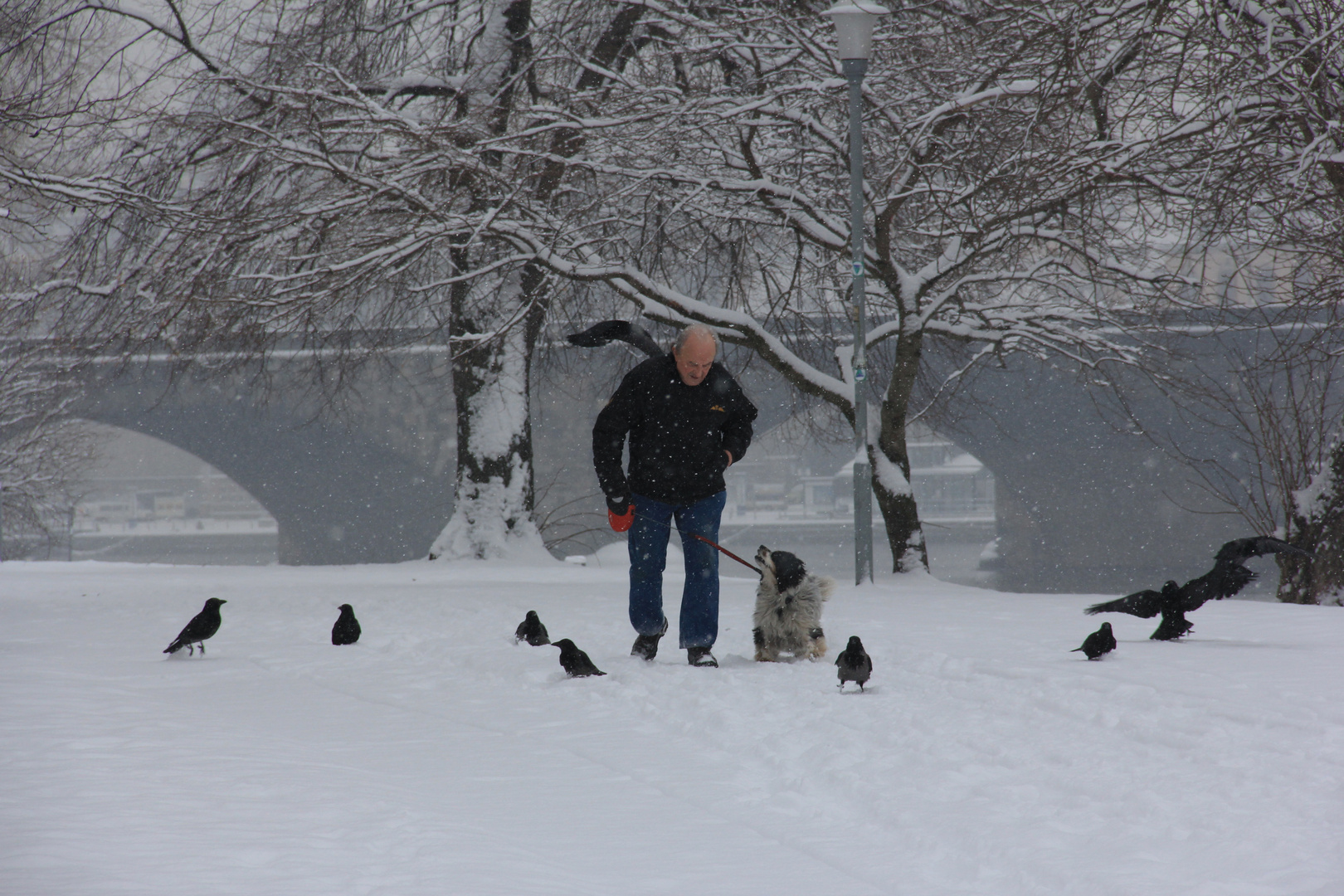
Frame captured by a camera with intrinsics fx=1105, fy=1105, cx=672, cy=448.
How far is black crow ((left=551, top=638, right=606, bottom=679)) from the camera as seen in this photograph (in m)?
4.92

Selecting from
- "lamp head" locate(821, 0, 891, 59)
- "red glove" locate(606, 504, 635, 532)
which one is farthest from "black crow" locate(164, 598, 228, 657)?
"lamp head" locate(821, 0, 891, 59)

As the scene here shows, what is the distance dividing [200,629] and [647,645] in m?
2.29

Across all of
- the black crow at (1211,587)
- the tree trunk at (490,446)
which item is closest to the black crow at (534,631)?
the black crow at (1211,587)

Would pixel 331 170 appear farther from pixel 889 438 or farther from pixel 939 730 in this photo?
pixel 939 730

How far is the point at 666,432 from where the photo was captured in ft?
17.4

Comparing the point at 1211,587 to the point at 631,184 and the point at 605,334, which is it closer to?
the point at 605,334

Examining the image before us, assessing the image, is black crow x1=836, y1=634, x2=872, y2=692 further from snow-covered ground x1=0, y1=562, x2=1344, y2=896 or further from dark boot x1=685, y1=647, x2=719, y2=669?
dark boot x1=685, y1=647, x2=719, y2=669

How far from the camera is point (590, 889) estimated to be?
93.7 inches

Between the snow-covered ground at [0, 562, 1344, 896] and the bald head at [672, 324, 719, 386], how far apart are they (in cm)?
141

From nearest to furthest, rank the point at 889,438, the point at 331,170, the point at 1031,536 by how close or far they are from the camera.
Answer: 1. the point at 331,170
2. the point at 889,438
3. the point at 1031,536

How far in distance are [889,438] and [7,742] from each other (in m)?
8.92

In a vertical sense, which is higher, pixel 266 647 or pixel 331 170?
pixel 331 170

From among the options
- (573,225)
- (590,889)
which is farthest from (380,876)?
(573,225)

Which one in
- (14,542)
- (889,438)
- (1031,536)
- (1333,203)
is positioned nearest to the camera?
(1333,203)
